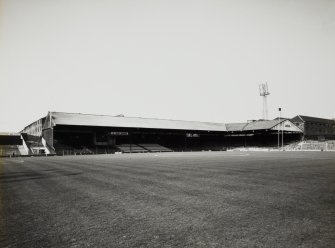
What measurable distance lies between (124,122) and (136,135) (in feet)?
14.1

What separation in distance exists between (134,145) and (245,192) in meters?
51.7

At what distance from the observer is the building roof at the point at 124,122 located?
5300cm

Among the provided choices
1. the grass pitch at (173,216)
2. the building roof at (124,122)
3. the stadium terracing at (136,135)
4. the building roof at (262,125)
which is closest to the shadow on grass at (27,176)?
the grass pitch at (173,216)

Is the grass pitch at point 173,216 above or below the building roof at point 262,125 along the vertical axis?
below

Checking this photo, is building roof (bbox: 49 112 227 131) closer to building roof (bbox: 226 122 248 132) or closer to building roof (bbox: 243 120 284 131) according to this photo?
building roof (bbox: 226 122 248 132)

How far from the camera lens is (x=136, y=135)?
62.4 m

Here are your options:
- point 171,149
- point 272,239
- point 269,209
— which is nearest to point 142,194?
point 269,209

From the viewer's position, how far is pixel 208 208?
22.5 feet

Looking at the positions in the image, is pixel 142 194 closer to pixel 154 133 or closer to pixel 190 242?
pixel 190 242

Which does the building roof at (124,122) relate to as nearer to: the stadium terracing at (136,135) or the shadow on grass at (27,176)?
the stadium terracing at (136,135)

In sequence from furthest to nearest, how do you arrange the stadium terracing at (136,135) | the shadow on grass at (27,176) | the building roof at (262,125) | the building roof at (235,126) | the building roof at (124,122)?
the building roof at (235,126), the building roof at (262,125), the building roof at (124,122), the stadium terracing at (136,135), the shadow on grass at (27,176)

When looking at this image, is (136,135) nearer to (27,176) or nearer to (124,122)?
(124,122)

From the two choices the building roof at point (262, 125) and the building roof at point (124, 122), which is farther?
the building roof at point (262, 125)

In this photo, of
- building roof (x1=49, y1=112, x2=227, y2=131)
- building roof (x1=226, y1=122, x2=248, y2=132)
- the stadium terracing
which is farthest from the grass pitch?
building roof (x1=226, y1=122, x2=248, y2=132)
